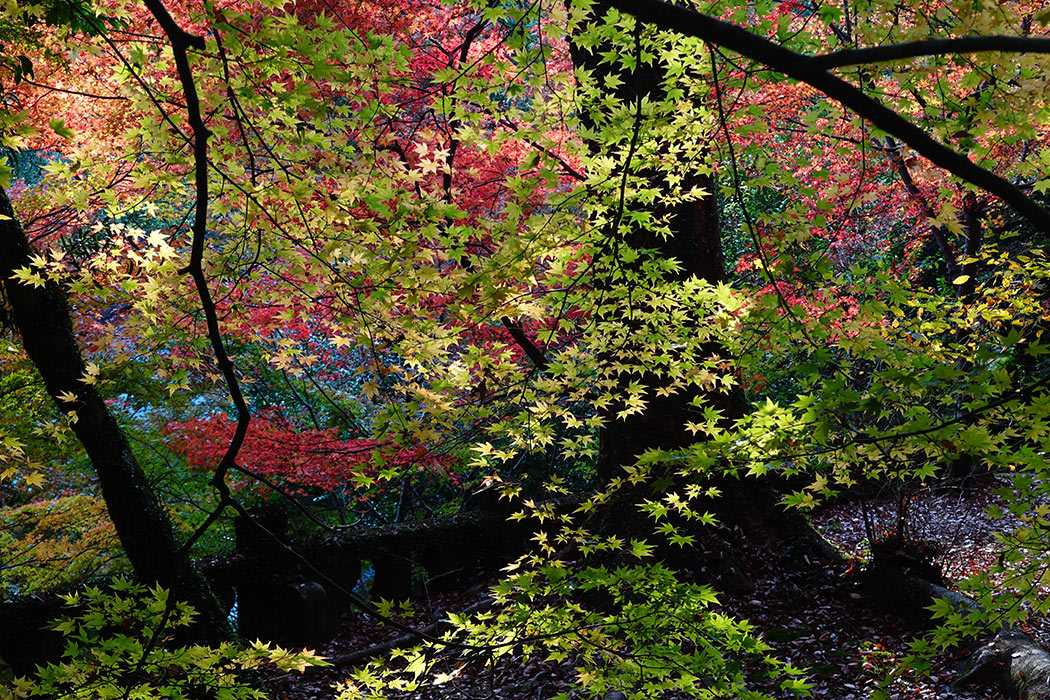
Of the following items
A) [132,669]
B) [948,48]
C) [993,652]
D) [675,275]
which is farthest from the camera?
[675,275]

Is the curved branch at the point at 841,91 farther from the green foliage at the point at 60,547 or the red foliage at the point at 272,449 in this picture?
the green foliage at the point at 60,547

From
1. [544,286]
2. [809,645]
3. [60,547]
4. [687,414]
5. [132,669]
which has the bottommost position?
[132,669]

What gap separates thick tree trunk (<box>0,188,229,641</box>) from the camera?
15.2 feet

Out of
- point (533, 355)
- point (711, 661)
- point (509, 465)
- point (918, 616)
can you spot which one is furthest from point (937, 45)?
point (509, 465)

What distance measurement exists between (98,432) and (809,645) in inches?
221

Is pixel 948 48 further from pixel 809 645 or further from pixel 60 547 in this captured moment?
pixel 60 547

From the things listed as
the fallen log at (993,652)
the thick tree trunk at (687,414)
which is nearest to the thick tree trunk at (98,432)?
the thick tree trunk at (687,414)

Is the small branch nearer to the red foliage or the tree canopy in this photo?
the tree canopy

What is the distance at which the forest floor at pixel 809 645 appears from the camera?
5.02m

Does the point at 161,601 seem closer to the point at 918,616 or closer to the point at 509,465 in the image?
the point at 918,616

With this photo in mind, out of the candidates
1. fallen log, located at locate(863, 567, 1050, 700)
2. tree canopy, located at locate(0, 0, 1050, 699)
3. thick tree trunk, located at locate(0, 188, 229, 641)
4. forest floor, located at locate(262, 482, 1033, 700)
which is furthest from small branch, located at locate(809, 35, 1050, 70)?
thick tree trunk, located at locate(0, 188, 229, 641)

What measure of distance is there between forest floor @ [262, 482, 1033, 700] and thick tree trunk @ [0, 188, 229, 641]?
1.11 metres

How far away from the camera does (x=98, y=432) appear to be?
4859 millimetres

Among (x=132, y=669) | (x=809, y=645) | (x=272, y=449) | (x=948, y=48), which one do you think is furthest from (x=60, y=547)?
(x=948, y=48)
